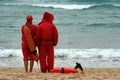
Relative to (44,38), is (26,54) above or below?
below

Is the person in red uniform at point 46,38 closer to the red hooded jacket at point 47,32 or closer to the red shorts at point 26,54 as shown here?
the red hooded jacket at point 47,32

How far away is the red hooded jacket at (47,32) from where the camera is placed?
26.5 feet

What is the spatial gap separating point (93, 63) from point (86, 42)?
5.00 meters

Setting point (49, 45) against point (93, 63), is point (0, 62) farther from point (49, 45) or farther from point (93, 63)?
point (49, 45)

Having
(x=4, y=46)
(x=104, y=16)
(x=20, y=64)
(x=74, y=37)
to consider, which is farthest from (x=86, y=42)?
(x=104, y=16)

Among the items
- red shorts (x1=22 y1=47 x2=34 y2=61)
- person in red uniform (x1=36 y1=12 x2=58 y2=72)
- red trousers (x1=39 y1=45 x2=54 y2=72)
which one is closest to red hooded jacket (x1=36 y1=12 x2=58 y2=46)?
person in red uniform (x1=36 y1=12 x2=58 y2=72)

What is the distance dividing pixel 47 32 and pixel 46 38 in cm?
14

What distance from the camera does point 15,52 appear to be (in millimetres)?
14719

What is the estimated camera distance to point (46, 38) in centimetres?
810

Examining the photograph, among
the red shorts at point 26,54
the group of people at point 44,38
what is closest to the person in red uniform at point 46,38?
the group of people at point 44,38

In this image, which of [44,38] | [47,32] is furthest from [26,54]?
[47,32]

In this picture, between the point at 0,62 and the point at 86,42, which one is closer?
the point at 0,62

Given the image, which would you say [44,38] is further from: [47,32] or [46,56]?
[46,56]

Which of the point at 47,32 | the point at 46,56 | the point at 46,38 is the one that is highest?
the point at 47,32
